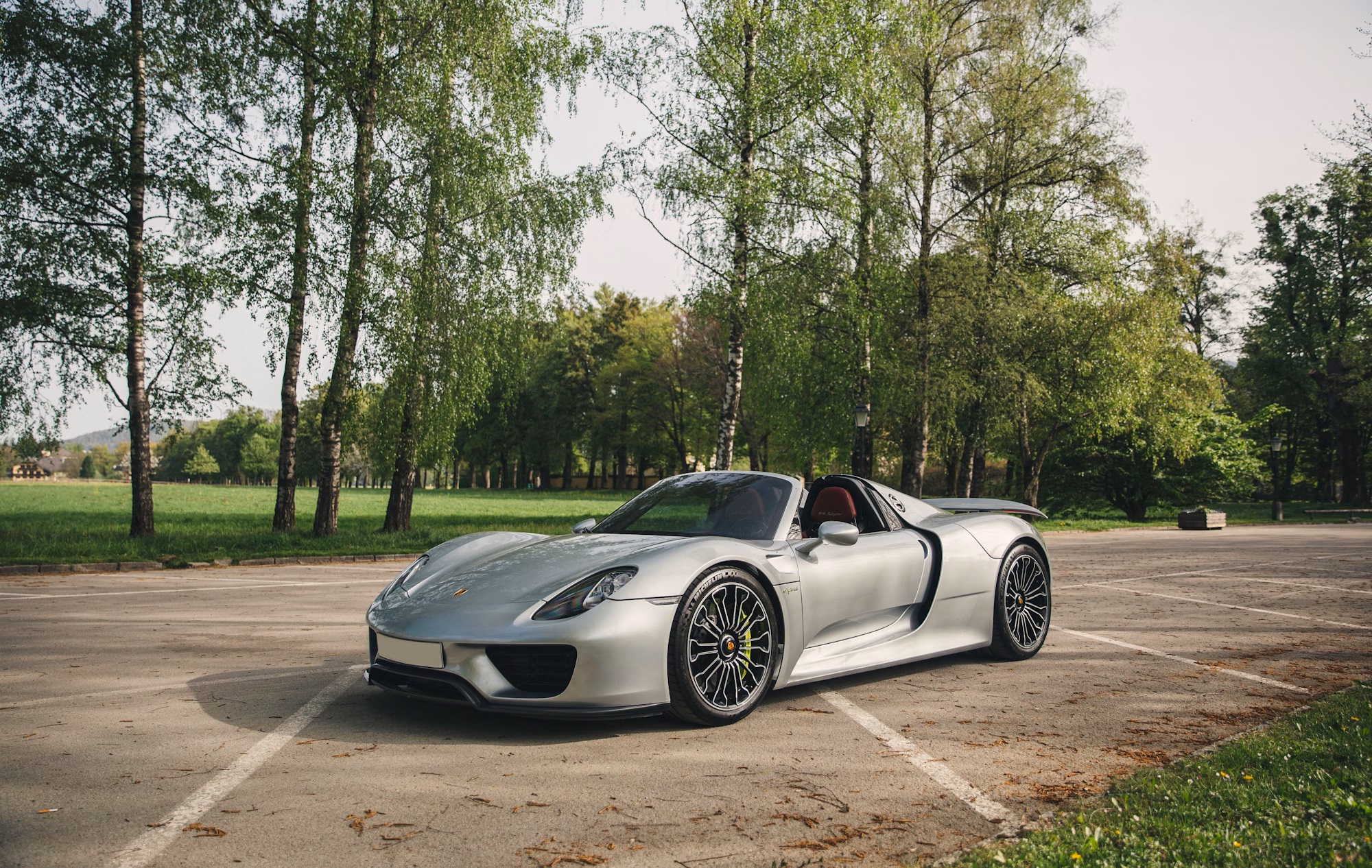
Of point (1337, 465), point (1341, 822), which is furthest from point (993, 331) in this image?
point (1337, 465)

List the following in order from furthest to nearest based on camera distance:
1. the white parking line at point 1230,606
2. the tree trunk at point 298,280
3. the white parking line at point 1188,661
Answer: the tree trunk at point 298,280, the white parking line at point 1230,606, the white parking line at point 1188,661

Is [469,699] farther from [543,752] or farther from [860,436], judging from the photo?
Answer: [860,436]

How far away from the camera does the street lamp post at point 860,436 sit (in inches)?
847

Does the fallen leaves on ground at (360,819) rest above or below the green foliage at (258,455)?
below

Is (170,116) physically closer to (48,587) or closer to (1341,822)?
(48,587)

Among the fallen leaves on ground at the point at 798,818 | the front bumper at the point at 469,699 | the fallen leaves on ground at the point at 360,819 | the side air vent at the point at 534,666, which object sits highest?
the side air vent at the point at 534,666

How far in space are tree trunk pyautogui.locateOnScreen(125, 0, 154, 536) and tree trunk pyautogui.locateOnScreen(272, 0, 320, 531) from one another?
215 cm

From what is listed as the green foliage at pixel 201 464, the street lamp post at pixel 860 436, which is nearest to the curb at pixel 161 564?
the street lamp post at pixel 860 436

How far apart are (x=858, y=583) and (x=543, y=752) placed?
208 centimetres

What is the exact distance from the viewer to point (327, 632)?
22.7 feet

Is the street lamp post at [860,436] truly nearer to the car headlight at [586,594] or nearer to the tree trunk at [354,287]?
the tree trunk at [354,287]

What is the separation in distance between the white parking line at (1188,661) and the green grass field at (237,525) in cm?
1104

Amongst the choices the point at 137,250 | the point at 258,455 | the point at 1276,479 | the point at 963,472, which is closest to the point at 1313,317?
the point at 1276,479

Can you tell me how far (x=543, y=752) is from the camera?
154 inches
